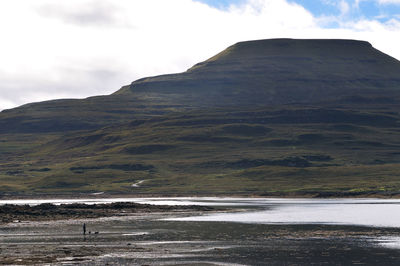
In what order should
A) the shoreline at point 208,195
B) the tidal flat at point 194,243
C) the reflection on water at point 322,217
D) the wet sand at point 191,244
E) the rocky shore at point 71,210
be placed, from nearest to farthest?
the wet sand at point 191,244
the tidal flat at point 194,243
the reflection on water at point 322,217
the rocky shore at point 71,210
the shoreline at point 208,195

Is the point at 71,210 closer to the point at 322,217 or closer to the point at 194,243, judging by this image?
the point at 322,217

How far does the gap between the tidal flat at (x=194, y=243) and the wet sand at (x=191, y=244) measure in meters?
0.08

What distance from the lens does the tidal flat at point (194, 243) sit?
56.6 m

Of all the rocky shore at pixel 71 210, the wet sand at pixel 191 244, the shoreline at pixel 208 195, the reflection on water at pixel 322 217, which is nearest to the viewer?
the wet sand at pixel 191 244

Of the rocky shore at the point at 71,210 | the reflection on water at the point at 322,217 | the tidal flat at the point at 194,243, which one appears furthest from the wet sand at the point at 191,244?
the rocky shore at the point at 71,210

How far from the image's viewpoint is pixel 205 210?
403 ft

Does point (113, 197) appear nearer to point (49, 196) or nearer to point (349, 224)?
point (49, 196)

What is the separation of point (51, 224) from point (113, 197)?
9496cm

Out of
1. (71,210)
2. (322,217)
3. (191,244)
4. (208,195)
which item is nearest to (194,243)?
(191,244)

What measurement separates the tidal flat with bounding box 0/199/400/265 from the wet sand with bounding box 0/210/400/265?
78 mm

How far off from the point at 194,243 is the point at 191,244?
924 mm

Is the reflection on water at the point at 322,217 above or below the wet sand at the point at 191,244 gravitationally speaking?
below

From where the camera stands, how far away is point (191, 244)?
68.8 metres

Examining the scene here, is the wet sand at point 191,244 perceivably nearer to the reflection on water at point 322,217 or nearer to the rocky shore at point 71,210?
the reflection on water at point 322,217
